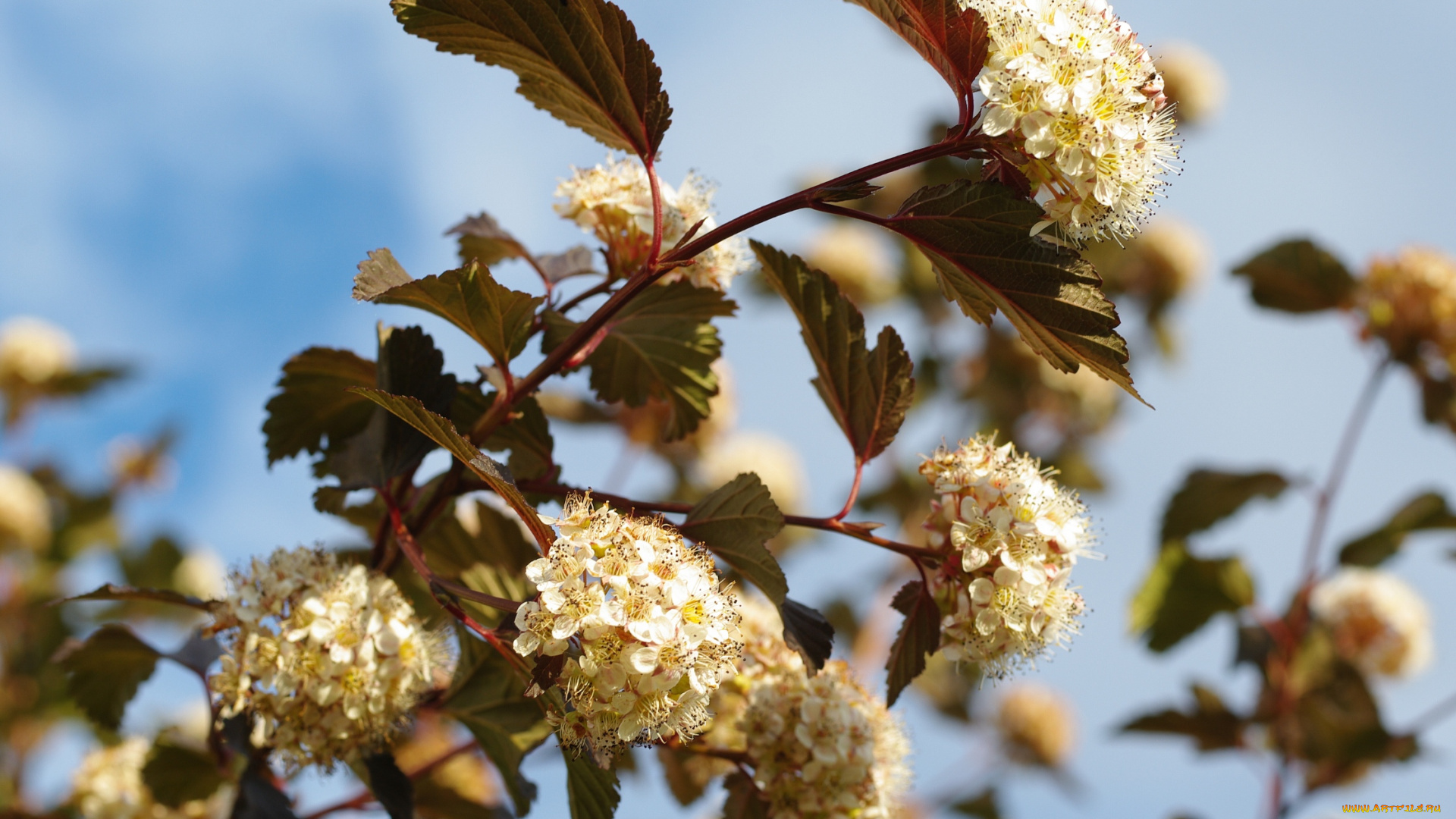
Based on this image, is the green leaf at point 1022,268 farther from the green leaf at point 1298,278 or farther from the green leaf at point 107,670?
the green leaf at point 1298,278

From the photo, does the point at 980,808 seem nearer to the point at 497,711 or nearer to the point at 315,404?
the point at 497,711

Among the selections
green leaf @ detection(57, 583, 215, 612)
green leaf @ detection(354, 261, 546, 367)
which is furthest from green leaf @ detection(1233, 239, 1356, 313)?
green leaf @ detection(57, 583, 215, 612)

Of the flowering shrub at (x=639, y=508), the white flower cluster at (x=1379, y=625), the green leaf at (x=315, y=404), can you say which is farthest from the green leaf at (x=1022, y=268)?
the white flower cluster at (x=1379, y=625)

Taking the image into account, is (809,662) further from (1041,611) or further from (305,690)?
(305,690)

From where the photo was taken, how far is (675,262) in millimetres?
1224

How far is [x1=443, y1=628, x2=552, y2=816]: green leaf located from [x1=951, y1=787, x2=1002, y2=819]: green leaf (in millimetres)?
3209

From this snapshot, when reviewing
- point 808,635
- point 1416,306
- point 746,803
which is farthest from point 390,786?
point 1416,306

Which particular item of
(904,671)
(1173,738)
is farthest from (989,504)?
(1173,738)

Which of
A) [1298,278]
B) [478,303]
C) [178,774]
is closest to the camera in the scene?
[478,303]

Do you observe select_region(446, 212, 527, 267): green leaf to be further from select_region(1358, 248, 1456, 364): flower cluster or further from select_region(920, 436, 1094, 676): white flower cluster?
select_region(1358, 248, 1456, 364): flower cluster

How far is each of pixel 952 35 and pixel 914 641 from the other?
2.58 feet

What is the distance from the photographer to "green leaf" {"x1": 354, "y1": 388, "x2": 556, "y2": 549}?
1084 millimetres

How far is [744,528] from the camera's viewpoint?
52.0 inches

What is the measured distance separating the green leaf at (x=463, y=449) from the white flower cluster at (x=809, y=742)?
594 mm
